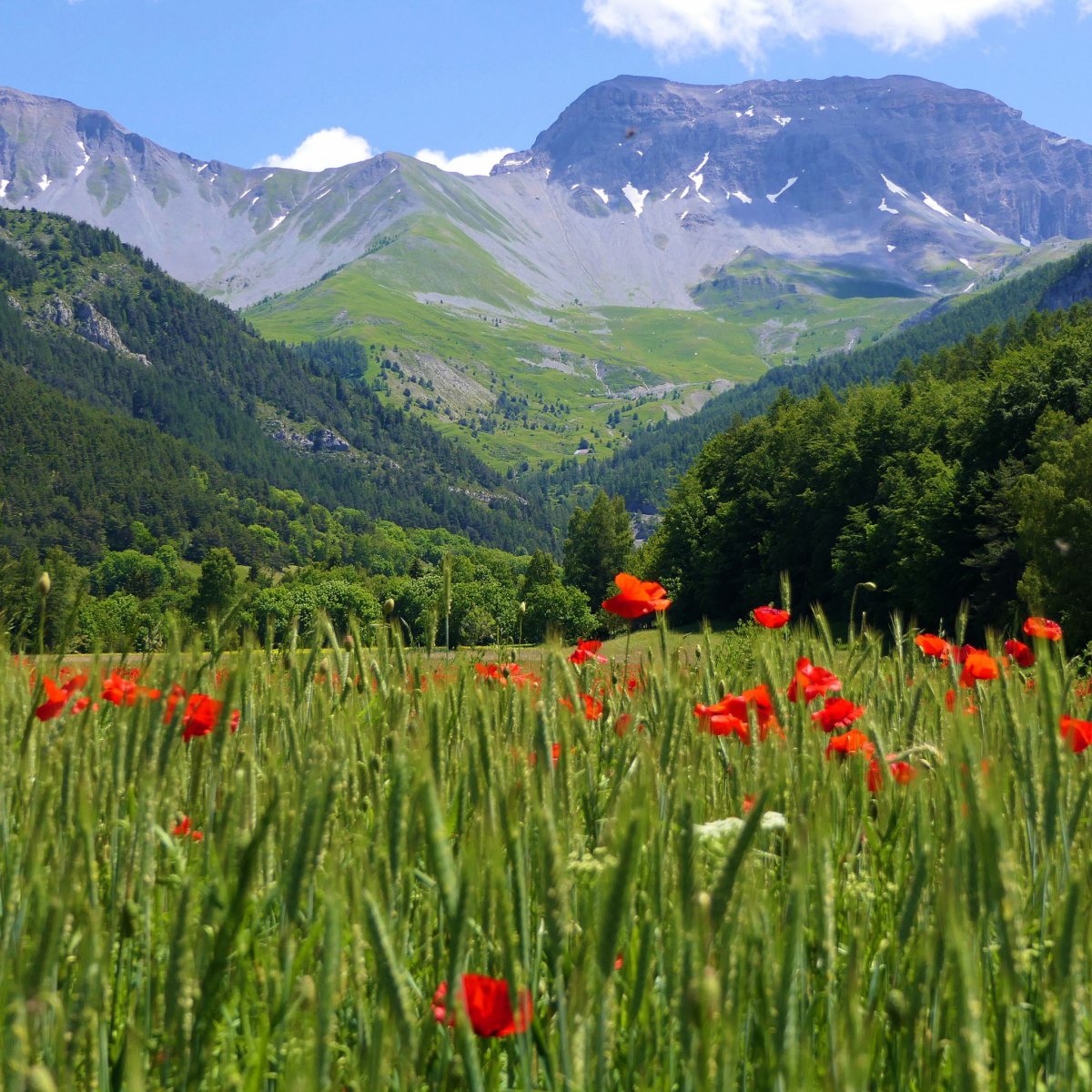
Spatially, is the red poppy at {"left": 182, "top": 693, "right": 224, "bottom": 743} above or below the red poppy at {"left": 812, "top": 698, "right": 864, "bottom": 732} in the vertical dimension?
above

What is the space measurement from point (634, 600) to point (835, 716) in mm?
882

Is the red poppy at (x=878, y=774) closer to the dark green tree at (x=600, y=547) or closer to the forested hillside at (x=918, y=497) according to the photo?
the forested hillside at (x=918, y=497)

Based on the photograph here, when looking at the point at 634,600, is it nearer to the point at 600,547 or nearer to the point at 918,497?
the point at 918,497

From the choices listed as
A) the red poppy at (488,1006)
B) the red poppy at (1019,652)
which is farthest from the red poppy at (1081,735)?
the red poppy at (488,1006)

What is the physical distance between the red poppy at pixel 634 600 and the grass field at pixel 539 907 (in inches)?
26.2

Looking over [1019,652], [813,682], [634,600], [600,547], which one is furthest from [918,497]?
[813,682]

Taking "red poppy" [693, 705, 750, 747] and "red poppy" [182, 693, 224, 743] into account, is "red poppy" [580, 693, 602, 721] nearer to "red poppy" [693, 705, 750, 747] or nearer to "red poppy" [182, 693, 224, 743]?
"red poppy" [693, 705, 750, 747]

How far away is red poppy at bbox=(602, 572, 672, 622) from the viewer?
3561 millimetres

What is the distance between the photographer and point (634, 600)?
3611 mm

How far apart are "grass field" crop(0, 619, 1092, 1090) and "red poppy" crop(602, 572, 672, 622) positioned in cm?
66

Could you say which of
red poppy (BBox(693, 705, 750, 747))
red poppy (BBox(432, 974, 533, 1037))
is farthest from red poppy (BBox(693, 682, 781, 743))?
red poppy (BBox(432, 974, 533, 1037))

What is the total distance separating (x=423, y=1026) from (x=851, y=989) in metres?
0.80

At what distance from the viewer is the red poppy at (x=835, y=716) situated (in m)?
2.92

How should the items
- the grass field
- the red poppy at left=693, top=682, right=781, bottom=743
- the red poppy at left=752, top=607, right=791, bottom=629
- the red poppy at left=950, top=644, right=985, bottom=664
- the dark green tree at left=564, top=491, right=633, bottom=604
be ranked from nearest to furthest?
the grass field
the red poppy at left=693, top=682, right=781, bottom=743
the red poppy at left=950, top=644, right=985, bottom=664
the red poppy at left=752, top=607, right=791, bottom=629
the dark green tree at left=564, top=491, right=633, bottom=604
